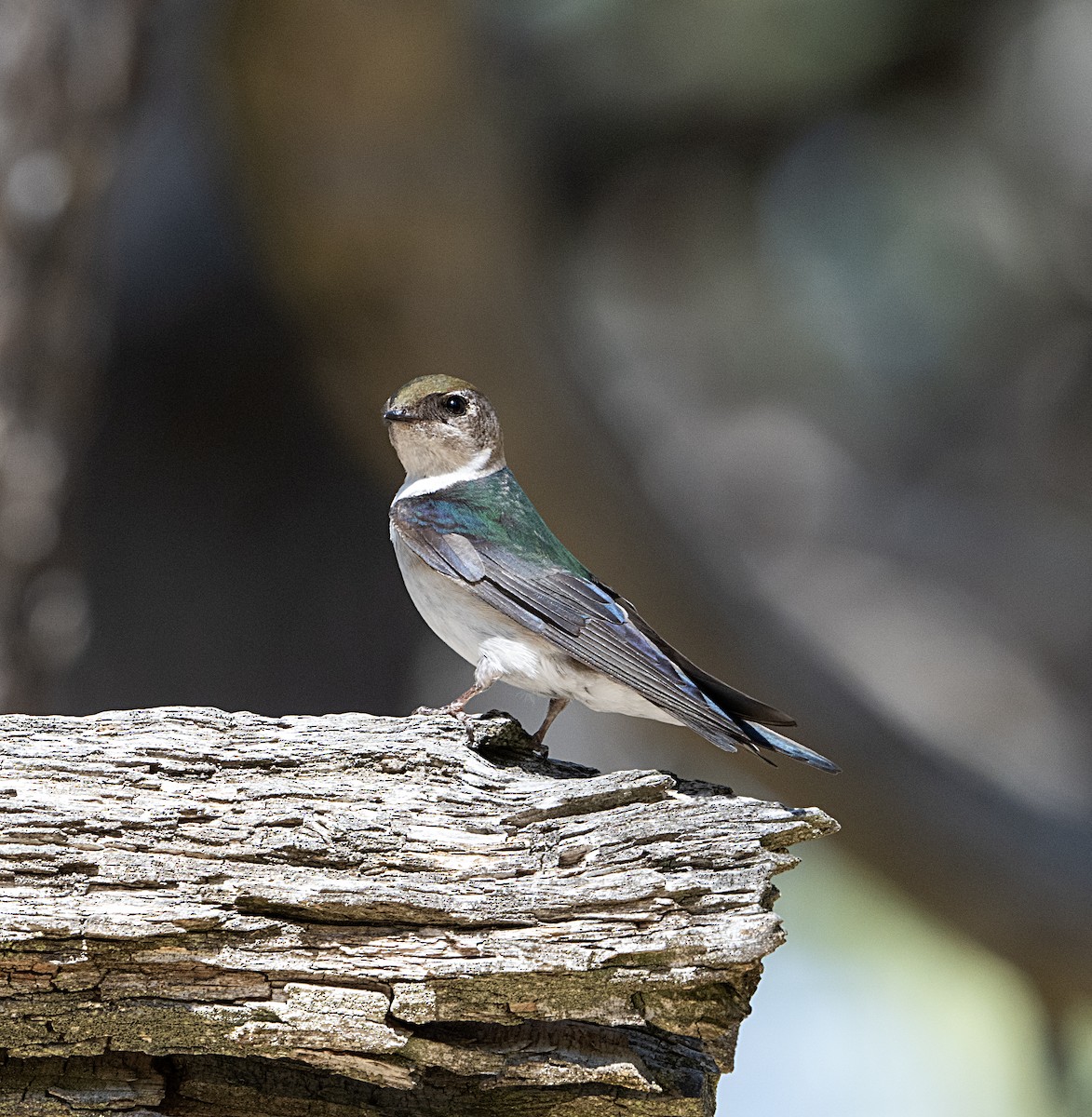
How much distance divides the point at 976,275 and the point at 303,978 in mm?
5614

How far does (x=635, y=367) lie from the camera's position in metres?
6.23

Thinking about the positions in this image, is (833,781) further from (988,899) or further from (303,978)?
(303,978)

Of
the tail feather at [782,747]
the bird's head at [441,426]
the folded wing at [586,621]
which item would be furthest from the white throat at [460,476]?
the tail feather at [782,747]

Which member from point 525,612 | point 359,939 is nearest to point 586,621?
point 525,612

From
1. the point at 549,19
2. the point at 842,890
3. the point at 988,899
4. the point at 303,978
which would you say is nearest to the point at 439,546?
the point at 303,978

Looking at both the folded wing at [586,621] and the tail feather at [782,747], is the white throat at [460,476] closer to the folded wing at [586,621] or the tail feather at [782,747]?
the folded wing at [586,621]

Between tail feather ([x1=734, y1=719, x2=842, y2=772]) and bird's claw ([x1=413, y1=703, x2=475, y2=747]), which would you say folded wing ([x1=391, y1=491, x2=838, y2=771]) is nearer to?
tail feather ([x1=734, y1=719, x2=842, y2=772])

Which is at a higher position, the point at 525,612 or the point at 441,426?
the point at 441,426

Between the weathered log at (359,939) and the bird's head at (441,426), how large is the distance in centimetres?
108

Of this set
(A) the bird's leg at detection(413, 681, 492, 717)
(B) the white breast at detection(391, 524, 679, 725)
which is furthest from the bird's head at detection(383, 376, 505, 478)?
(A) the bird's leg at detection(413, 681, 492, 717)

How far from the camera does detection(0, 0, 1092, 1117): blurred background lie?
4973 millimetres

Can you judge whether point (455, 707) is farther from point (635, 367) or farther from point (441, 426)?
point (635, 367)

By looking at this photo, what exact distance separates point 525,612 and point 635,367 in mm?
3436

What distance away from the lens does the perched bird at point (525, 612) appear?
2789mm
